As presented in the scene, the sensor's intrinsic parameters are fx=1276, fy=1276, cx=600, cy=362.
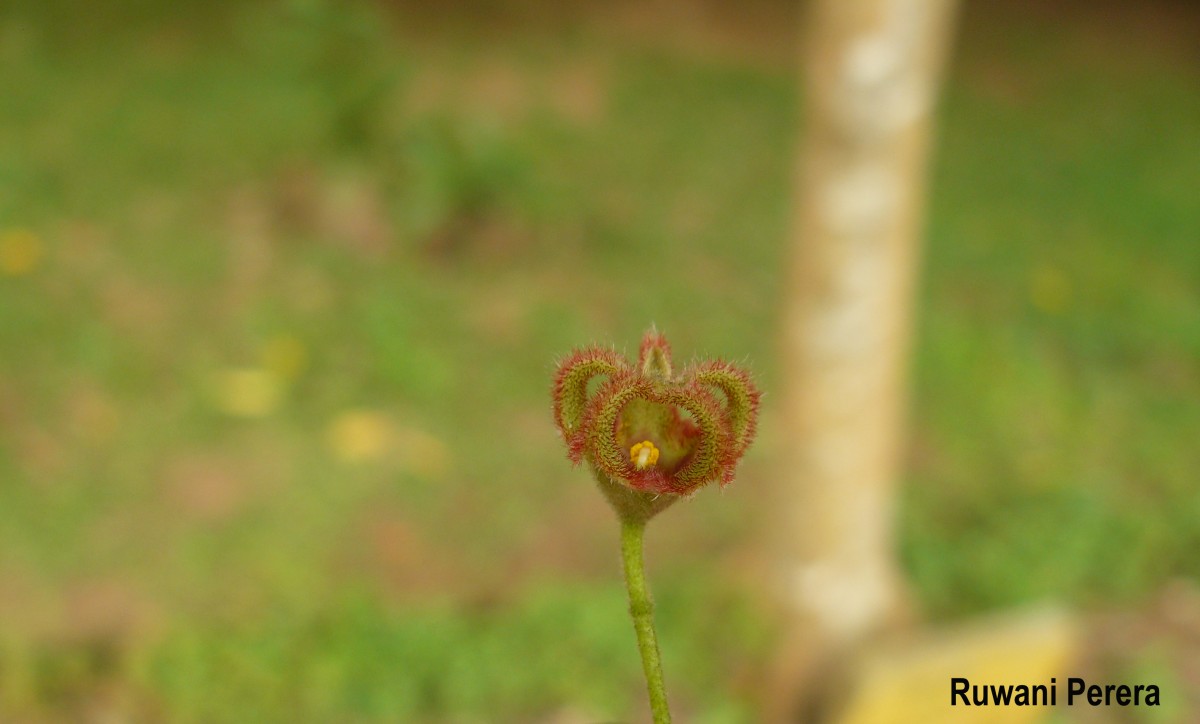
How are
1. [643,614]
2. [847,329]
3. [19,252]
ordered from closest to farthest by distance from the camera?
[643,614], [847,329], [19,252]

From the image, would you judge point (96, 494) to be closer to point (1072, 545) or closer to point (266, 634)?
point (266, 634)

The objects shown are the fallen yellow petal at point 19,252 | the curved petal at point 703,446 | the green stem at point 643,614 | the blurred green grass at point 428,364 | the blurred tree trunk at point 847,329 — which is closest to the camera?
the green stem at point 643,614

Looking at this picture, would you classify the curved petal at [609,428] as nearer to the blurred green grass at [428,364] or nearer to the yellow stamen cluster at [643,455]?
the yellow stamen cluster at [643,455]

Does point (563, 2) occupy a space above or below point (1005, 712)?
above

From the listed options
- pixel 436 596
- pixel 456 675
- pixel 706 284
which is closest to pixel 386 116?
pixel 706 284

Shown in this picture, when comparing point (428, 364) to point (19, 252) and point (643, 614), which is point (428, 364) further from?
point (643, 614)

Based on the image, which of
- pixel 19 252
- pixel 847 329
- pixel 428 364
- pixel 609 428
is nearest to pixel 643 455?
pixel 609 428

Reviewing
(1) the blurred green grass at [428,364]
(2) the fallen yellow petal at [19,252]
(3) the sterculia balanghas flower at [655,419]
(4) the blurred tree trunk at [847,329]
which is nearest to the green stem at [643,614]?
(3) the sterculia balanghas flower at [655,419]
